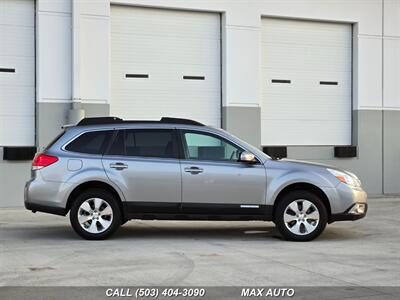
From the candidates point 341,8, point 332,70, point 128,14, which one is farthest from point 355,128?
point 128,14

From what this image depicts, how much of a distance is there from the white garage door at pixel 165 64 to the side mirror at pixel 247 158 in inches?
255

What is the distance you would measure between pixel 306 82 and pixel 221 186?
8481mm

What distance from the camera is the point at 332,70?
17.8 metres

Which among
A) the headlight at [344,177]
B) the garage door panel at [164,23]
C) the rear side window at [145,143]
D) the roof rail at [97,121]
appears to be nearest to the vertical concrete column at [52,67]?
the garage door panel at [164,23]

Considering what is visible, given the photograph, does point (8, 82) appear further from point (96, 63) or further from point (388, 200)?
point (388, 200)

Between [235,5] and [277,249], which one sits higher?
[235,5]

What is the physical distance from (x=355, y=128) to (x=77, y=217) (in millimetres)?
10248

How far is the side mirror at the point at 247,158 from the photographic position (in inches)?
384

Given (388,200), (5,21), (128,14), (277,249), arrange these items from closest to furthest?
(277,249)
(5,21)
(128,14)
(388,200)

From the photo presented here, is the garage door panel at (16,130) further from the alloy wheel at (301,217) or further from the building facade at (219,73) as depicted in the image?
the alloy wheel at (301,217)

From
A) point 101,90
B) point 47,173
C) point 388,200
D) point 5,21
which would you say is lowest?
point 388,200

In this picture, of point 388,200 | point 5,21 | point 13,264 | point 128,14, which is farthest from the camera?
point 388,200

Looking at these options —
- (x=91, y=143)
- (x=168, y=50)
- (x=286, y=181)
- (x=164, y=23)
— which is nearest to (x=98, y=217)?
(x=91, y=143)

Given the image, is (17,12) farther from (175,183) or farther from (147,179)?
(175,183)
